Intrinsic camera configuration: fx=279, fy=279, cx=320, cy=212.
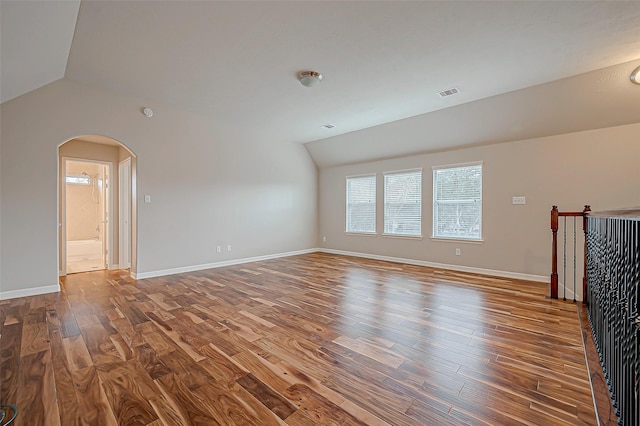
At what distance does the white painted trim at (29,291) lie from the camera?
11.7ft

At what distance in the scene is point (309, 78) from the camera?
3561 millimetres

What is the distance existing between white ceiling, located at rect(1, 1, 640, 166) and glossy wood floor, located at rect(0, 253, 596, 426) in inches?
105

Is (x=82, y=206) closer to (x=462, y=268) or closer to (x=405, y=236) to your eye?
(x=405, y=236)

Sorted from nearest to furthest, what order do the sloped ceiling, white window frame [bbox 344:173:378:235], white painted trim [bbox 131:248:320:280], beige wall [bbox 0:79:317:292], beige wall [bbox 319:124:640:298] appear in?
the sloped ceiling
beige wall [bbox 0:79:317:292]
beige wall [bbox 319:124:640:298]
white painted trim [bbox 131:248:320:280]
white window frame [bbox 344:173:378:235]

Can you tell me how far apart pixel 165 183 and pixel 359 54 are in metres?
3.88

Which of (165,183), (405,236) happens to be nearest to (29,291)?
(165,183)

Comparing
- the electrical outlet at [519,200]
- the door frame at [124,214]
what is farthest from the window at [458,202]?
the door frame at [124,214]

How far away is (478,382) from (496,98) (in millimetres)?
4059

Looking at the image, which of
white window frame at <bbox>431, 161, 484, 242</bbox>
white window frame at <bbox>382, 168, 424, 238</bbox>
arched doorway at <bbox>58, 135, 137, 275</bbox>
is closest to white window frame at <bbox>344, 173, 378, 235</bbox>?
white window frame at <bbox>382, 168, 424, 238</bbox>

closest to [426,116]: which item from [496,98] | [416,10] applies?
[496,98]

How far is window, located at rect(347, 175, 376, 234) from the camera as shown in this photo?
22.4 feet

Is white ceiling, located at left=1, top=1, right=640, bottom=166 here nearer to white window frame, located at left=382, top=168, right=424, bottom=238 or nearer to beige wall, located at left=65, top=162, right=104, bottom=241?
white window frame, located at left=382, top=168, right=424, bottom=238

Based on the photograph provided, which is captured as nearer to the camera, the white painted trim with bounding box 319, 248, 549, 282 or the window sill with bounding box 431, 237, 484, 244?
the white painted trim with bounding box 319, 248, 549, 282

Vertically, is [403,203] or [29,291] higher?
[403,203]
